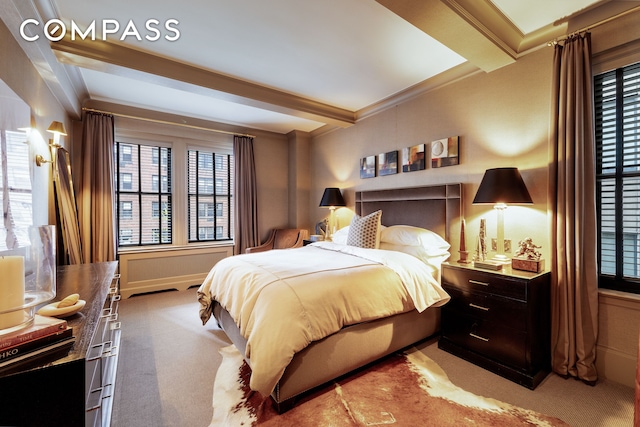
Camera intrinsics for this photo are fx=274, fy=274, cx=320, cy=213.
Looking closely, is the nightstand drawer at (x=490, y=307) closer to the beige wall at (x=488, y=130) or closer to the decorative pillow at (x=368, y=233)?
the beige wall at (x=488, y=130)

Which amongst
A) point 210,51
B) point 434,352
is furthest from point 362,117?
point 434,352

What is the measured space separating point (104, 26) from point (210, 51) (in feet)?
2.74

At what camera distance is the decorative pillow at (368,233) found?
10.6 ft

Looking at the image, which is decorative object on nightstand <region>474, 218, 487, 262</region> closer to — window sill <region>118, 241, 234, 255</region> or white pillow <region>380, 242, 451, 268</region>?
white pillow <region>380, 242, 451, 268</region>

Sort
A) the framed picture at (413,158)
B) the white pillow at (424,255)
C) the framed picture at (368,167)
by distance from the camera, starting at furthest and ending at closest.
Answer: the framed picture at (368,167)
the framed picture at (413,158)
the white pillow at (424,255)

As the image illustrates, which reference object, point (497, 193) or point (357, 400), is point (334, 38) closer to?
point (497, 193)

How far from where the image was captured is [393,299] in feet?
7.43

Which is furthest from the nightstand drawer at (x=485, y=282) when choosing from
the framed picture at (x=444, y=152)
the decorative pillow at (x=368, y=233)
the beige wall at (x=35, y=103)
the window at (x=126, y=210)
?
the window at (x=126, y=210)

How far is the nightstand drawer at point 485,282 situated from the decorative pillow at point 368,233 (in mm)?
860

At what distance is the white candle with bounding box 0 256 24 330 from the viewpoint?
2.93ft

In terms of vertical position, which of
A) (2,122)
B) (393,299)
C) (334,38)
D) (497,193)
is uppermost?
(334,38)

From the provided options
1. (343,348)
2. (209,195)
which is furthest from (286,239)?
(343,348)

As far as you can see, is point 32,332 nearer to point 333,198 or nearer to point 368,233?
point 368,233

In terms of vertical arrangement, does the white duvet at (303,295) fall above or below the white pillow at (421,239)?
below
